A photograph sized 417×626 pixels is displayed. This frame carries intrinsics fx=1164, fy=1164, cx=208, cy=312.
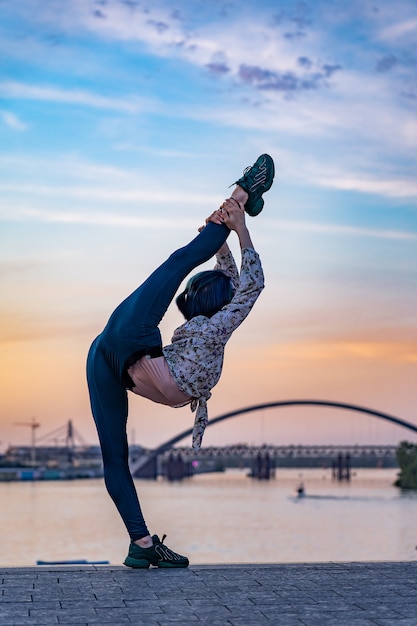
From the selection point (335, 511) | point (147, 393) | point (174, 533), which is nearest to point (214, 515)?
point (335, 511)

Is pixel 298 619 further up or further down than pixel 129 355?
further down

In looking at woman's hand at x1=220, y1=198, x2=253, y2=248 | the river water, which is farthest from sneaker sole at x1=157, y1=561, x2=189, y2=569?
the river water

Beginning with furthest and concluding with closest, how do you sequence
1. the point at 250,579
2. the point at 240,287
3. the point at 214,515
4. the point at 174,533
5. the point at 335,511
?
the point at 335,511
the point at 214,515
the point at 174,533
the point at 240,287
the point at 250,579

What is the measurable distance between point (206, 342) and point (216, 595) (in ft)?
4.91

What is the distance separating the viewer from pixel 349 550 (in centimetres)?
5347

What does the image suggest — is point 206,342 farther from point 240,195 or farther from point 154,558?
point 154,558

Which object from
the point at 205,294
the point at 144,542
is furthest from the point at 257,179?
the point at 144,542

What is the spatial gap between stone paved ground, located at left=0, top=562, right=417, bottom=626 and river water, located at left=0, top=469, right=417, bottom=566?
19676mm

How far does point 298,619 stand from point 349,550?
164 ft

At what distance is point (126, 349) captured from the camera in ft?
21.1

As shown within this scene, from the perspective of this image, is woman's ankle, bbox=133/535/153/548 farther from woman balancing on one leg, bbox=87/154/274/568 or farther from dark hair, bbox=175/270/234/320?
dark hair, bbox=175/270/234/320

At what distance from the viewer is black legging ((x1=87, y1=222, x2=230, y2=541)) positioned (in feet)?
21.1

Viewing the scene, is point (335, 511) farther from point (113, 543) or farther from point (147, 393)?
point (147, 393)

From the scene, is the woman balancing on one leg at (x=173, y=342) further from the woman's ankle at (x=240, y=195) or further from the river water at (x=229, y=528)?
the river water at (x=229, y=528)
